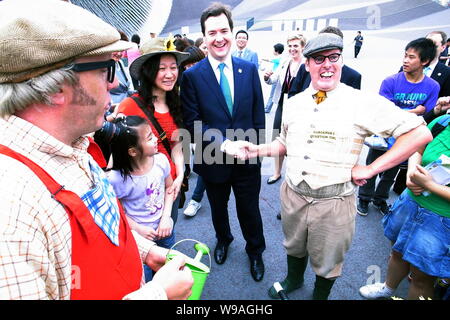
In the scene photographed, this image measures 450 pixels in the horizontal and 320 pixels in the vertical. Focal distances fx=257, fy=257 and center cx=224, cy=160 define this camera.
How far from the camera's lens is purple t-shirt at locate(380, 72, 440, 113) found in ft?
8.71

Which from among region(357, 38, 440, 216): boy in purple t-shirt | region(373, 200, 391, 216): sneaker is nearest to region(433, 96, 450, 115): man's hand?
region(357, 38, 440, 216): boy in purple t-shirt

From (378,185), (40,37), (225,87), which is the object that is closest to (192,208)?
(225,87)

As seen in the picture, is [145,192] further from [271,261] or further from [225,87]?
[271,261]

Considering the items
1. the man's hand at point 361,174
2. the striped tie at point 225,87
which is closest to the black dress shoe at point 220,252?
the striped tie at point 225,87

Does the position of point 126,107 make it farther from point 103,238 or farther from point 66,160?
point 103,238

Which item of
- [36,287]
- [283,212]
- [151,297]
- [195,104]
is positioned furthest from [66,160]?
[283,212]

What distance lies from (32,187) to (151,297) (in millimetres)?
432

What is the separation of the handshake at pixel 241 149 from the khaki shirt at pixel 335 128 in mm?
257

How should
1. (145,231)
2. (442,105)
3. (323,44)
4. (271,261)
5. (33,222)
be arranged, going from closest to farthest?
1. (33,222)
2. (323,44)
3. (145,231)
4. (271,261)
5. (442,105)

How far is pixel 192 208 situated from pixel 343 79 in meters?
2.09

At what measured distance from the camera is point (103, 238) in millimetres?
774

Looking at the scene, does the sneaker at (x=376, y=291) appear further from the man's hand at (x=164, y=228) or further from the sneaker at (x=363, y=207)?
the man's hand at (x=164, y=228)

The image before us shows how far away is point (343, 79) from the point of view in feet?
7.58

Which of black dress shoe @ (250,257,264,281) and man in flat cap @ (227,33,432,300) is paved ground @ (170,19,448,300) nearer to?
black dress shoe @ (250,257,264,281)
